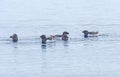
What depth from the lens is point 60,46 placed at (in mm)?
50250

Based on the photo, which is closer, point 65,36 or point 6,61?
point 6,61

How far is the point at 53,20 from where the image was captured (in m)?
66.2

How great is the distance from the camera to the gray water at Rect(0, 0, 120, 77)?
42.4 m

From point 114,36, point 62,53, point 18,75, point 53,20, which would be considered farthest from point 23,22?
point 18,75

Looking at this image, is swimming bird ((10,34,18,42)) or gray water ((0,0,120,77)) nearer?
gray water ((0,0,120,77))

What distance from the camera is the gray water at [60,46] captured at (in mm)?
42438

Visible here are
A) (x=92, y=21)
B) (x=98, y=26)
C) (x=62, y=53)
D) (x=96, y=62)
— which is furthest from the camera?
(x=92, y=21)

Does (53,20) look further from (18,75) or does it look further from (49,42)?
(18,75)

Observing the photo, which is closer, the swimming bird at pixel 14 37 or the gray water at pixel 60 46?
the gray water at pixel 60 46

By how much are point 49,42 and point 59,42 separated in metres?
0.72

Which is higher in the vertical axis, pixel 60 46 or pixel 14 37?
pixel 14 37

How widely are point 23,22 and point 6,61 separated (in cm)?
1958

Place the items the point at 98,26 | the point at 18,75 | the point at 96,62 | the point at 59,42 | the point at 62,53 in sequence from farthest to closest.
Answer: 1. the point at 98,26
2. the point at 59,42
3. the point at 62,53
4. the point at 96,62
5. the point at 18,75

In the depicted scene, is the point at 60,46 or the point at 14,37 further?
the point at 14,37
